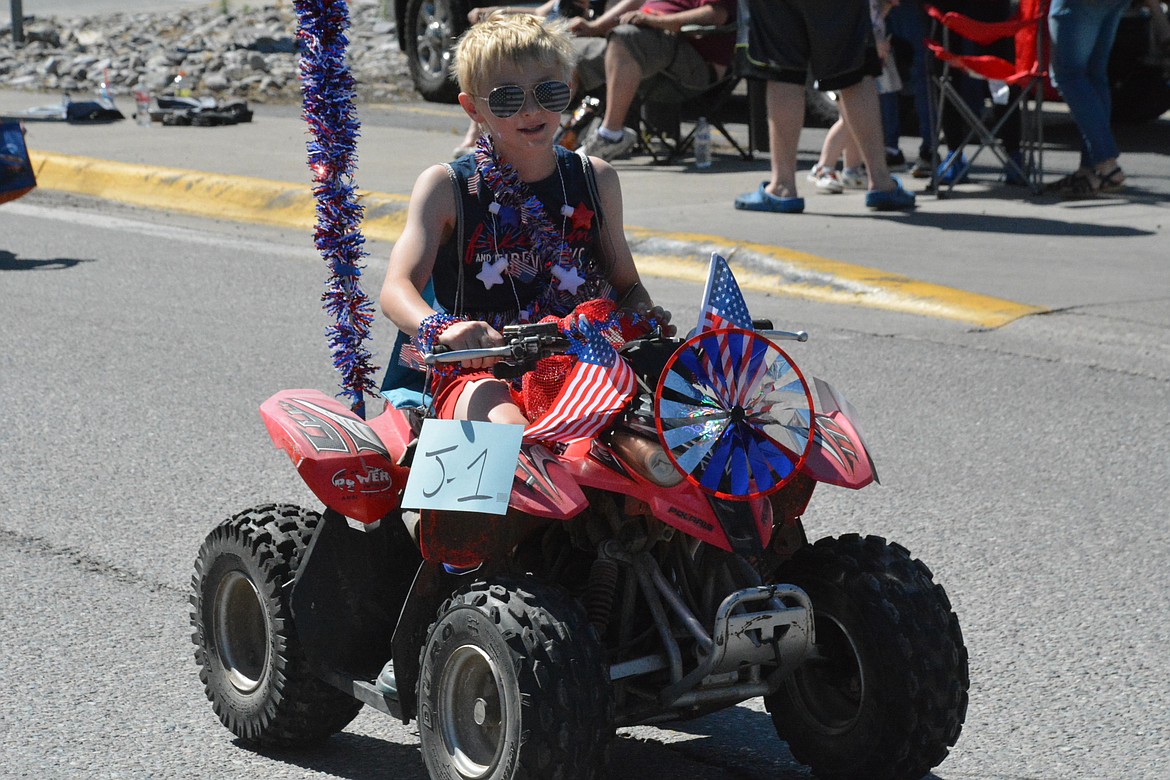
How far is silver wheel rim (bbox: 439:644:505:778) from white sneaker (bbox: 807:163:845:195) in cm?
777

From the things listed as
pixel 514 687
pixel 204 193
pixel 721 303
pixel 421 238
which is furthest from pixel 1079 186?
pixel 514 687

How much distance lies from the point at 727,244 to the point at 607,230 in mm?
5014

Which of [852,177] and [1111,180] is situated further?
[852,177]

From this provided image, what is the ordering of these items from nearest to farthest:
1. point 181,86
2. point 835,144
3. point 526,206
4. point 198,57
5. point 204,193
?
point 526,206 < point 835,144 < point 204,193 < point 181,86 < point 198,57

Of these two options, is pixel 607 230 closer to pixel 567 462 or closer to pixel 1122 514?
pixel 567 462

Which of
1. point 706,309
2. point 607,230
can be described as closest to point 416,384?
point 607,230

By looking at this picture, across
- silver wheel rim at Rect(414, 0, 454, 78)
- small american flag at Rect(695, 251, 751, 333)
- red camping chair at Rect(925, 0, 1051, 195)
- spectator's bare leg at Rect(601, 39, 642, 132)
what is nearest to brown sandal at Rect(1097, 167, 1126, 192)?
red camping chair at Rect(925, 0, 1051, 195)

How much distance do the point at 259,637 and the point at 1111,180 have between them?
24.8ft

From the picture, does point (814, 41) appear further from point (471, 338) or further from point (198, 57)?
point (198, 57)

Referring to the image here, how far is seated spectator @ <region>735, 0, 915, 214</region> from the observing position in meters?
8.87

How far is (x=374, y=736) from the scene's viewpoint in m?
3.49

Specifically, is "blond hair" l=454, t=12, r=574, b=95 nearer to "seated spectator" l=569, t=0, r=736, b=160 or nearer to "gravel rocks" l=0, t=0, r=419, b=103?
"seated spectator" l=569, t=0, r=736, b=160

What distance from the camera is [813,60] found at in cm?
893

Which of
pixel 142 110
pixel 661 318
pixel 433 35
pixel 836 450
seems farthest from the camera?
pixel 433 35
